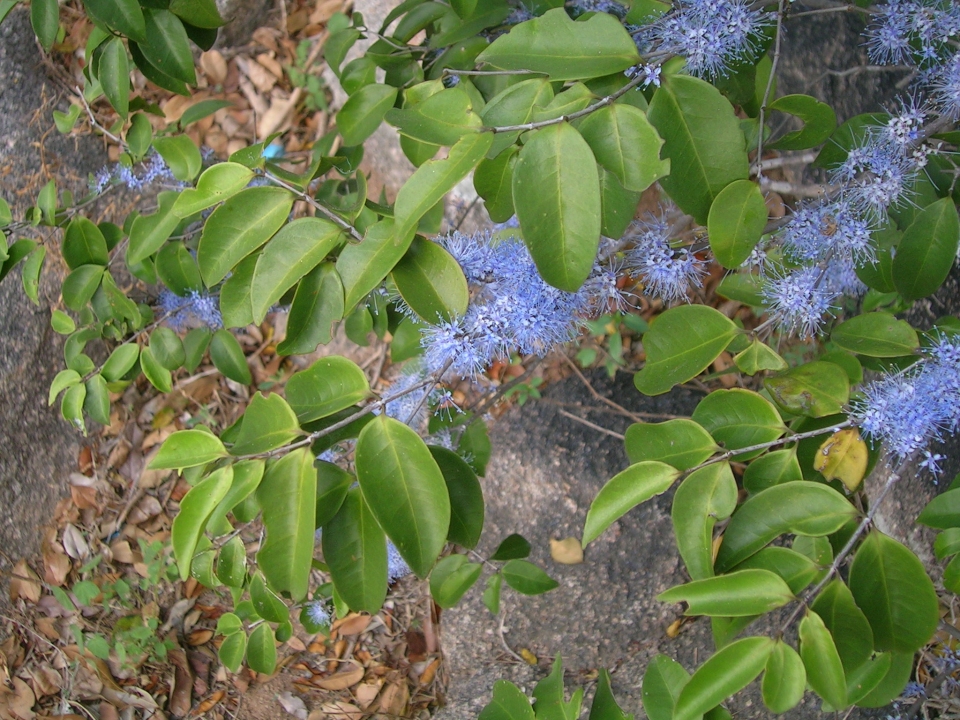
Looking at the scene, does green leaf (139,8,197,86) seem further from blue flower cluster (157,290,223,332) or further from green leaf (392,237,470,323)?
green leaf (392,237,470,323)

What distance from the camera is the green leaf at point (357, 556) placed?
934mm

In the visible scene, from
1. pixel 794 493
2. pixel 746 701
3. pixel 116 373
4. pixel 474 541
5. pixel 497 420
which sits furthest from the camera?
pixel 497 420

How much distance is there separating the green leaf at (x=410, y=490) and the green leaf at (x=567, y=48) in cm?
47

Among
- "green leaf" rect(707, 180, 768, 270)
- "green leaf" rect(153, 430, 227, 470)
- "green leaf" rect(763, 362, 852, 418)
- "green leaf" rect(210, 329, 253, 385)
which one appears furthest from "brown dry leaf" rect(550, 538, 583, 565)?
"green leaf" rect(153, 430, 227, 470)

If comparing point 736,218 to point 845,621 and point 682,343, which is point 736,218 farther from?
point 845,621

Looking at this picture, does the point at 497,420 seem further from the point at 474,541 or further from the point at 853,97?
the point at 853,97

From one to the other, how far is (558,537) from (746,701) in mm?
597

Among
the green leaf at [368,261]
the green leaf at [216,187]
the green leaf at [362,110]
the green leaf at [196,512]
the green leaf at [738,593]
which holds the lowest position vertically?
the green leaf at [738,593]

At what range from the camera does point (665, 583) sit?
6.25ft

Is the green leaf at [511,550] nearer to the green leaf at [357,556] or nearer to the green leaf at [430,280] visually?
the green leaf at [357,556]

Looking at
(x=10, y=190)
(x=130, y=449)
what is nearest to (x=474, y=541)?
(x=130, y=449)

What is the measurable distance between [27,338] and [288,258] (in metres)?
A: 1.80

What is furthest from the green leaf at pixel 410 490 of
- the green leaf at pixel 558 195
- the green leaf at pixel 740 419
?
the green leaf at pixel 740 419

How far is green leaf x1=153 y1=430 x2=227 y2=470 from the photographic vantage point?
0.87 meters
